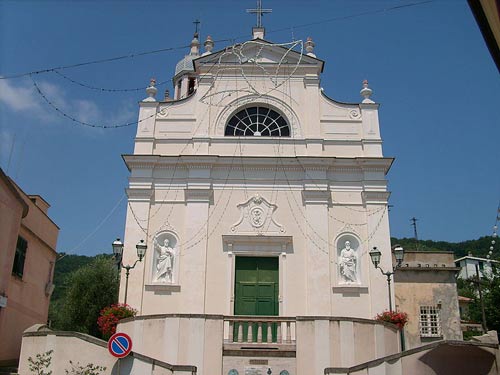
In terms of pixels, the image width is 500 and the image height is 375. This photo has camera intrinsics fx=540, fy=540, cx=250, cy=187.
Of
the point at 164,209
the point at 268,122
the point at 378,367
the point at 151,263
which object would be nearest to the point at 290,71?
the point at 268,122

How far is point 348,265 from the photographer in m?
18.8

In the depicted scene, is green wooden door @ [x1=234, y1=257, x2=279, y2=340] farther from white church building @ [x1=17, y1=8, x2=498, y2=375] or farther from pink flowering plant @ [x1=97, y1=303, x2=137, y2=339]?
pink flowering plant @ [x1=97, y1=303, x2=137, y2=339]

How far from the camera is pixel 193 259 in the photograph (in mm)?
18797

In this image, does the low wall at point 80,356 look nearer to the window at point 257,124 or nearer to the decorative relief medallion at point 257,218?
the decorative relief medallion at point 257,218

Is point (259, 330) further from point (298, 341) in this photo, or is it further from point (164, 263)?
point (164, 263)

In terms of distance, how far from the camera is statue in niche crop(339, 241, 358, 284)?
18688 mm

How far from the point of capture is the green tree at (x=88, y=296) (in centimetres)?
3391

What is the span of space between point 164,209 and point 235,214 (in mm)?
2622

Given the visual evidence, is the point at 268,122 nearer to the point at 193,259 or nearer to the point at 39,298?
the point at 193,259

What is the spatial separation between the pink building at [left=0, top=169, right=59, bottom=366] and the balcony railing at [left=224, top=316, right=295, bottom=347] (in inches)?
277

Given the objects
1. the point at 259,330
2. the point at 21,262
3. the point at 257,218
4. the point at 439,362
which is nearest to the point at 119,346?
the point at 259,330

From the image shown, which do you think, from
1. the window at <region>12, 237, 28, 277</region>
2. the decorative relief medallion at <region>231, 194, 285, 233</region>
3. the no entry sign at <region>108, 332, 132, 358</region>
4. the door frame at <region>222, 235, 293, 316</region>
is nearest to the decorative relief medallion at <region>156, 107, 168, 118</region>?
the decorative relief medallion at <region>231, 194, 285, 233</region>

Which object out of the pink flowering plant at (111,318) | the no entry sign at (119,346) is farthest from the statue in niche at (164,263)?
the no entry sign at (119,346)

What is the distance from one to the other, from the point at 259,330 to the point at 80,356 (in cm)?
443
